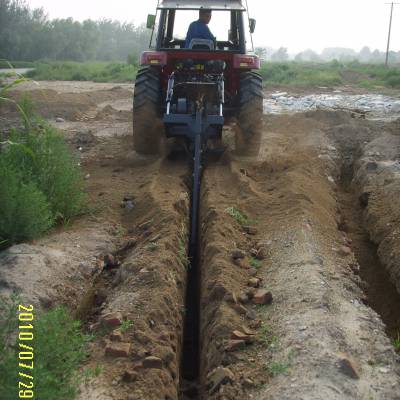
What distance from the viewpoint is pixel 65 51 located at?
4366cm

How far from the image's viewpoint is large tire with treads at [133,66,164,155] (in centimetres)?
827

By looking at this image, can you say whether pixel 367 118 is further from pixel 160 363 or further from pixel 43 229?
pixel 160 363

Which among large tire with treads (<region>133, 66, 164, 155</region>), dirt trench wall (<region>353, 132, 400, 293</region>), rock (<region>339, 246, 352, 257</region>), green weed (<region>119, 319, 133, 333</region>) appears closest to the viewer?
green weed (<region>119, 319, 133, 333</region>)

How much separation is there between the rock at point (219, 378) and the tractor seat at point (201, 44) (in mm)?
5462

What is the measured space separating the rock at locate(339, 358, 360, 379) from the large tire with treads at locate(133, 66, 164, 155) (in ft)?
17.3

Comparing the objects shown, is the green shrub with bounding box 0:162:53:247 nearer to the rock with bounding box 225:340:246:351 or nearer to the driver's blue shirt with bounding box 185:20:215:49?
the rock with bounding box 225:340:246:351

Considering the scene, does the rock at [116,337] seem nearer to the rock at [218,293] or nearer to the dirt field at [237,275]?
the dirt field at [237,275]

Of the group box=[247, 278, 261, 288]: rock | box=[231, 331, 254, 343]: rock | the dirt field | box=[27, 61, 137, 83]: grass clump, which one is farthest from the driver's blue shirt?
box=[27, 61, 137, 83]: grass clump

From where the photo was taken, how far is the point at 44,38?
40844 mm

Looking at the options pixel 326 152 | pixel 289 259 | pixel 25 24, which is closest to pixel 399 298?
pixel 289 259

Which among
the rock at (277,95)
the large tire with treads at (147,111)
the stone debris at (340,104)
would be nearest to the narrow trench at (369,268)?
the large tire with treads at (147,111)

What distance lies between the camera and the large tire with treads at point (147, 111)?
827 centimetres
